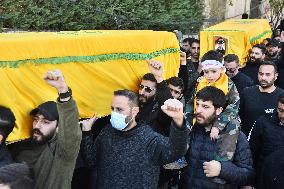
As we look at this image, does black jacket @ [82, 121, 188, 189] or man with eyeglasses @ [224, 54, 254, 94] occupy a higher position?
man with eyeglasses @ [224, 54, 254, 94]

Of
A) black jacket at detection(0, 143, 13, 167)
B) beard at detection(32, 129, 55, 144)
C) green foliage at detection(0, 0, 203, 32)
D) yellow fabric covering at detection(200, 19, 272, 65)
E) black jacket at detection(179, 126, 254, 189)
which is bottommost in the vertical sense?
black jacket at detection(179, 126, 254, 189)

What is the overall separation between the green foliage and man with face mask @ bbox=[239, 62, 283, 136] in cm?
500

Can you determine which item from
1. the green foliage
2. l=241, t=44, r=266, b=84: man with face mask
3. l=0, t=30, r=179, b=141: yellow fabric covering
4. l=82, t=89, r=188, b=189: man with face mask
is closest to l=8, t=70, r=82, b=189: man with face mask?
l=0, t=30, r=179, b=141: yellow fabric covering

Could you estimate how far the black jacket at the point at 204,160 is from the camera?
3.57 metres

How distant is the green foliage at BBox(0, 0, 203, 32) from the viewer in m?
8.62

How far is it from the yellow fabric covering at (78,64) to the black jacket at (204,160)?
841 millimetres

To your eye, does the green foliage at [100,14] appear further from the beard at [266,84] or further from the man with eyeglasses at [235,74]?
the beard at [266,84]

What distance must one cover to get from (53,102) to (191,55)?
482 cm

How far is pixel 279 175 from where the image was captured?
3393mm

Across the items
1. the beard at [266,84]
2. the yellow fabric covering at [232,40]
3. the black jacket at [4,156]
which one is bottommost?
the black jacket at [4,156]

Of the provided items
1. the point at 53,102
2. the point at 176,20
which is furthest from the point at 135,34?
the point at 176,20

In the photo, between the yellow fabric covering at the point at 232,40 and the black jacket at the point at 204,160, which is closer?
the black jacket at the point at 204,160

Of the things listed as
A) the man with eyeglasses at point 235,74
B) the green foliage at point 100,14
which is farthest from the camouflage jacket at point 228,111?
the green foliage at point 100,14

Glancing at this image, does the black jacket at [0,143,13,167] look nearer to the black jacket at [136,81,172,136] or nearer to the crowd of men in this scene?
the crowd of men
